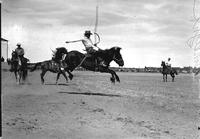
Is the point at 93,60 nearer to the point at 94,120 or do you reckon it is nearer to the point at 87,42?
the point at 87,42

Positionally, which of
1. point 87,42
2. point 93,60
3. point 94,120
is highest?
point 87,42

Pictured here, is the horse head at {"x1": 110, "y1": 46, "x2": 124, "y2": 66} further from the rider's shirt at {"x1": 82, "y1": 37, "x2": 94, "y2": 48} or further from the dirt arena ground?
the dirt arena ground

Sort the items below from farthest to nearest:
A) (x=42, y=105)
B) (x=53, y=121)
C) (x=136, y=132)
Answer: (x=42, y=105), (x=53, y=121), (x=136, y=132)

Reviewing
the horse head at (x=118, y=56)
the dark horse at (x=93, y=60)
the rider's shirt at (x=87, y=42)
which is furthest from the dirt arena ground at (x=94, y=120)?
the rider's shirt at (x=87, y=42)

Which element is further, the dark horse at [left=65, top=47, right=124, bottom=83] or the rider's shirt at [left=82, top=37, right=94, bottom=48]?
the dark horse at [left=65, top=47, right=124, bottom=83]

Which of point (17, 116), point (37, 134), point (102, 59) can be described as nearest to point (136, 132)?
point (37, 134)

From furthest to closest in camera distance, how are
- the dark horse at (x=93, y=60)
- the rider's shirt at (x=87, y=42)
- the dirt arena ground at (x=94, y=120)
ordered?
the dark horse at (x=93, y=60)
the rider's shirt at (x=87, y=42)
the dirt arena ground at (x=94, y=120)

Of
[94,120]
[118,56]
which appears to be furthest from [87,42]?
[94,120]

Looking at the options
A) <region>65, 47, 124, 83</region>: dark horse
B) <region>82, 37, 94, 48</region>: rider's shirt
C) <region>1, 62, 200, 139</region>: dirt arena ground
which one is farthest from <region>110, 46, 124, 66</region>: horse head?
<region>1, 62, 200, 139</region>: dirt arena ground

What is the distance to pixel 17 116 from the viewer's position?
971cm

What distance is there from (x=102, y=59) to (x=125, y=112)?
2.47 metres

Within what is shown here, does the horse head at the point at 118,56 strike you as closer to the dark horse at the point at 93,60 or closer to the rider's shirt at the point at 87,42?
the rider's shirt at the point at 87,42

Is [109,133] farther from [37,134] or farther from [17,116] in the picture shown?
[17,116]

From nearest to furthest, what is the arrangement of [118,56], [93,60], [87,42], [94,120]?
[94,120]
[87,42]
[118,56]
[93,60]
